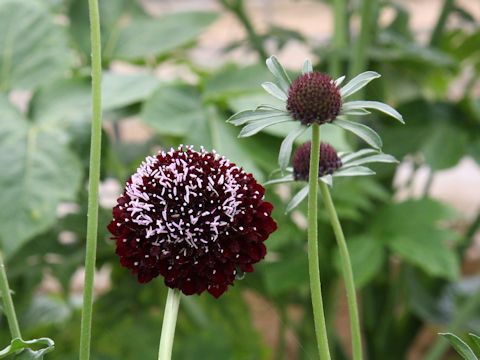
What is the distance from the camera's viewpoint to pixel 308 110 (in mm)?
184

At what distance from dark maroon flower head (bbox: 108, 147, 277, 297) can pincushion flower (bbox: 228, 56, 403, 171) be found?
2 centimetres

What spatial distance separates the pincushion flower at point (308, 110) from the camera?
0.60 feet

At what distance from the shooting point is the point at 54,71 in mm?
590

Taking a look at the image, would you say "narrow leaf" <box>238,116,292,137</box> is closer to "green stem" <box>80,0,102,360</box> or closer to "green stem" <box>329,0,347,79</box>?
"green stem" <box>80,0,102,360</box>

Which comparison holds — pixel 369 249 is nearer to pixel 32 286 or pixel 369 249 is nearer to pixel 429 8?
pixel 32 286

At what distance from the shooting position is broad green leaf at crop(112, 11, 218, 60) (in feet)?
2.25

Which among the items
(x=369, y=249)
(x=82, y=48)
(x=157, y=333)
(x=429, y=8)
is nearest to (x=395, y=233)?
(x=369, y=249)

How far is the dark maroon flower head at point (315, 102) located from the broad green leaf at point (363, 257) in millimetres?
391

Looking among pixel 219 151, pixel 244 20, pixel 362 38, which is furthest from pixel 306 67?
pixel 244 20

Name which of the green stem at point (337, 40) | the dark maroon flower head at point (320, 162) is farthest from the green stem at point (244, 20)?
the dark maroon flower head at point (320, 162)

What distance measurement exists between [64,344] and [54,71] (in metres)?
0.32

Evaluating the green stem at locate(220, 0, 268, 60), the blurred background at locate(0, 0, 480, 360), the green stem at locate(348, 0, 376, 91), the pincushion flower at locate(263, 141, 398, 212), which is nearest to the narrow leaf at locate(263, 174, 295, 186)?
the pincushion flower at locate(263, 141, 398, 212)

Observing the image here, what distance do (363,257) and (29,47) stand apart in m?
0.35

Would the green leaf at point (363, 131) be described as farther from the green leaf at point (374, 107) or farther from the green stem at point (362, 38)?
the green stem at point (362, 38)
